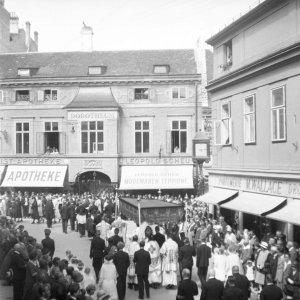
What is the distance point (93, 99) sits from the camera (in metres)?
36.6

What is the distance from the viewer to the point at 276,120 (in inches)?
743

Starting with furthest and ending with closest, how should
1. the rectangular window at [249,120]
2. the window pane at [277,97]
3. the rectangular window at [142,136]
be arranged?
the rectangular window at [142,136] < the rectangular window at [249,120] < the window pane at [277,97]

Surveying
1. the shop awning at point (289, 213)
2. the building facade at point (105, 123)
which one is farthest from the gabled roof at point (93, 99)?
the shop awning at point (289, 213)

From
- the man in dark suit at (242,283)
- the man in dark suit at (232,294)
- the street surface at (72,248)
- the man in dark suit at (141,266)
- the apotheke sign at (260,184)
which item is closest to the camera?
the man in dark suit at (232,294)

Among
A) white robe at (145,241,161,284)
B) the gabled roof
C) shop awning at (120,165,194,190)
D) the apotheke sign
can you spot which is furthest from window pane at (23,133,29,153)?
white robe at (145,241,161,284)

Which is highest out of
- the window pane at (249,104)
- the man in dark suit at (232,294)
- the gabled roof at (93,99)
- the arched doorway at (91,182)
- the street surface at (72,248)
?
the gabled roof at (93,99)

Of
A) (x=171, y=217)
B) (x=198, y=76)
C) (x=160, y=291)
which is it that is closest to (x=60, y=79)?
(x=198, y=76)

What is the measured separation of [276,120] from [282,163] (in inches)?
65.1

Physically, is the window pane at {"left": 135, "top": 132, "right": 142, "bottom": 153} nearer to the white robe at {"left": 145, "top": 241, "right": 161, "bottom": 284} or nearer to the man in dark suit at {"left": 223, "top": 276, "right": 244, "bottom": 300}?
the white robe at {"left": 145, "top": 241, "right": 161, "bottom": 284}

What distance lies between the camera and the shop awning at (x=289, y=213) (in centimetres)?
1569

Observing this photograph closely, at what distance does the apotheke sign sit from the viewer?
17.5 meters

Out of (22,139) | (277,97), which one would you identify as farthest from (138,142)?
(277,97)

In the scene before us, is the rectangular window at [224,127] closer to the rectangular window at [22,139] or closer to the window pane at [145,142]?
the window pane at [145,142]

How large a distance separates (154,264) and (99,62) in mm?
26240
